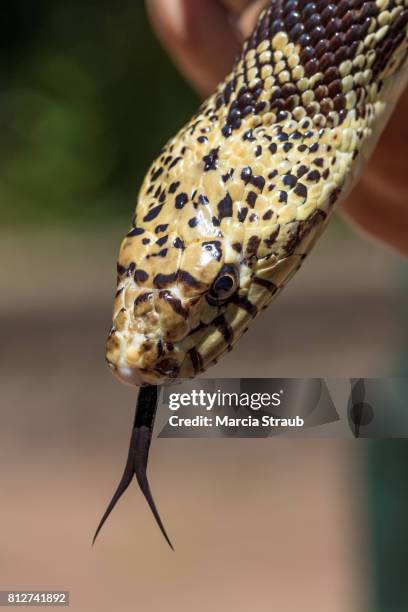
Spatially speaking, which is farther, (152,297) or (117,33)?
(117,33)

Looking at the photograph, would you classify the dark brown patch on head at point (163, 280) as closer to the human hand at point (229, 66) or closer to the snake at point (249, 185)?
the snake at point (249, 185)

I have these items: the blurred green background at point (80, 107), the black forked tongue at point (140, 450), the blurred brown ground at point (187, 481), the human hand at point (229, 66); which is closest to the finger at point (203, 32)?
the human hand at point (229, 66)

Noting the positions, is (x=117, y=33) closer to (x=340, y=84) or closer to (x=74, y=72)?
(x=74, y=72)

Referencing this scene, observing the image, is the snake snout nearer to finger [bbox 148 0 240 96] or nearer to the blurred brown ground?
finger [bbox 148 0 240 96]

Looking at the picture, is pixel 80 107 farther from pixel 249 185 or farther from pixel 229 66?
pixel 249 185

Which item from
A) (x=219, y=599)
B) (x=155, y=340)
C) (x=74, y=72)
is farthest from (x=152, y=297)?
(x=74, y=72)

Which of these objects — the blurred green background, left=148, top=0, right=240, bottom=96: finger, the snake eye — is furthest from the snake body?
the blurred green background

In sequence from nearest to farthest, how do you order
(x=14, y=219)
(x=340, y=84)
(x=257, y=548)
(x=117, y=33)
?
(x=340, y=84), (x=257, y=548), (x=14, y=219), (x=117, y=33)
